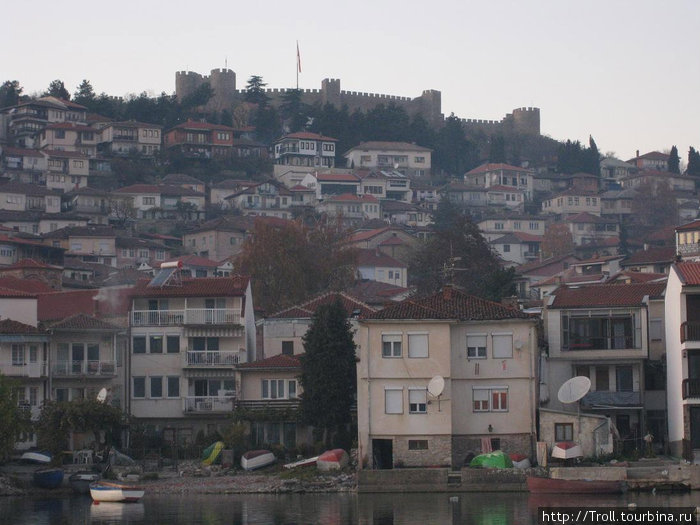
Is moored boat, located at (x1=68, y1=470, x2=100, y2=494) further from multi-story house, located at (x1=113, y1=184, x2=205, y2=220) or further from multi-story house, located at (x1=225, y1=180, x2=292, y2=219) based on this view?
multi-story house, located at (x1=225, y1=180, x2=292, y2=219)

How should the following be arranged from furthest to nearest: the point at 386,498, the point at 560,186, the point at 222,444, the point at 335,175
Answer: the point at 560,186 < the point at 335,175 < the point at 222,444 < the point at 386,498

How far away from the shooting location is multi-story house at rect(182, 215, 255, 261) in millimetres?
117500

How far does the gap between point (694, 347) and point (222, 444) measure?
16622 mm

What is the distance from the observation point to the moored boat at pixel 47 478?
4781 centimetres

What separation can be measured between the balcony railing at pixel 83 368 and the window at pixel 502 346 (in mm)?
15806

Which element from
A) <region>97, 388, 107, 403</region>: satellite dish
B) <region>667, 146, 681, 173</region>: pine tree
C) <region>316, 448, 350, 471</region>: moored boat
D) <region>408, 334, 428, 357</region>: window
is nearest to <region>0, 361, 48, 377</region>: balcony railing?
<region>97, 388, 107, 403</region>: satellite dish

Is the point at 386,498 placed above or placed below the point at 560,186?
below

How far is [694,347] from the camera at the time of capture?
155ft

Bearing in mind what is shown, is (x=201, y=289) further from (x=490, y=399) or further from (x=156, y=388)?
(x=490, y=399)

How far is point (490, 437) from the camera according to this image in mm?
49344

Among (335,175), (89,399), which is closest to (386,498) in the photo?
(89,399)

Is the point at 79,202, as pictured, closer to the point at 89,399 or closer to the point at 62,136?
the point at 62,136

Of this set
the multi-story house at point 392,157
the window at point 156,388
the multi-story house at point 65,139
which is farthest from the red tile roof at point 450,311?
the multi-story house at point 392,157

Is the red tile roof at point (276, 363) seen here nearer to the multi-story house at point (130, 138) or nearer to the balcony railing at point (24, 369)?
A: the balcony railing at point (24, 369)
